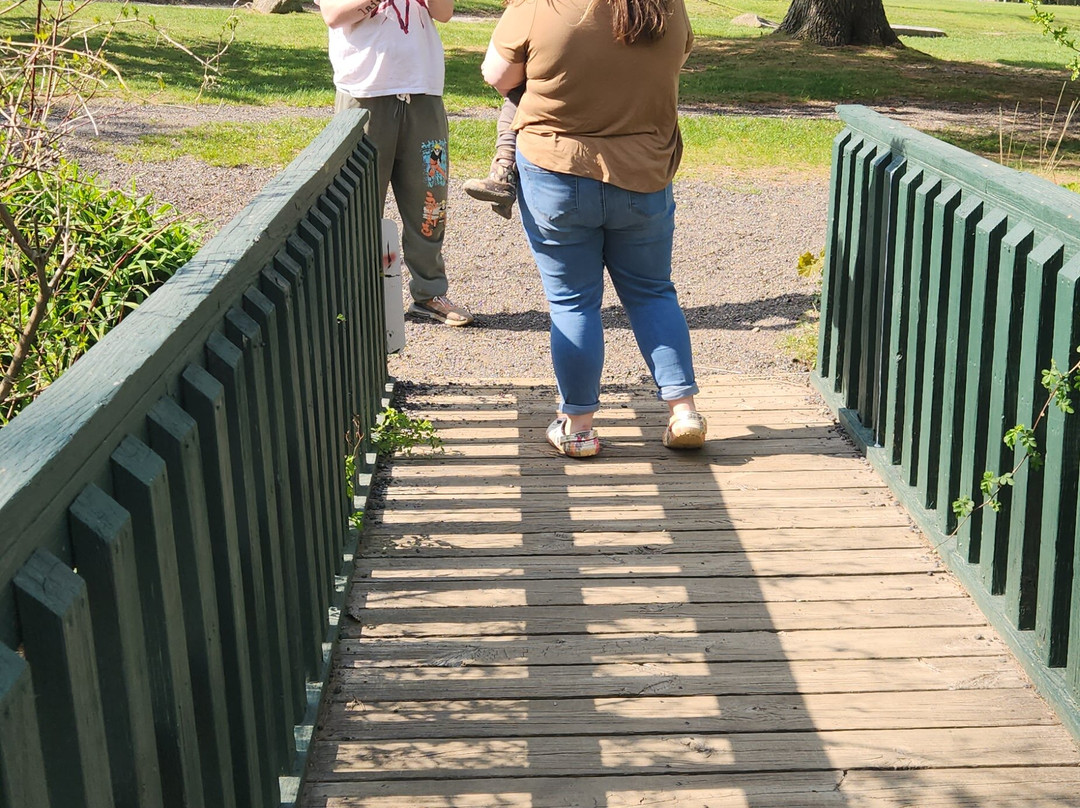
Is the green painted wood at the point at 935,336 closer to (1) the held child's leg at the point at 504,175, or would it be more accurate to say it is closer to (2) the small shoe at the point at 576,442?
(2) the small shoe at the point at 576,442

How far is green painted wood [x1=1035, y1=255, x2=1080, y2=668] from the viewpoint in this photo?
3.01 meters

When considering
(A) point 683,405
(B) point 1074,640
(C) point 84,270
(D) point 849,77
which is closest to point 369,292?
(A) point 683,405

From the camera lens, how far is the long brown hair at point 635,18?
430cm

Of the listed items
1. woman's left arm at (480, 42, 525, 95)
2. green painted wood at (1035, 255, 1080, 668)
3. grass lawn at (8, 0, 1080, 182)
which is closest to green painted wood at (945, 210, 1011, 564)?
green painted wood at (1035, 255, 1080, 668)

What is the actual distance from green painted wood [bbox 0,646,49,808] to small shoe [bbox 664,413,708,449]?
368 centimetres

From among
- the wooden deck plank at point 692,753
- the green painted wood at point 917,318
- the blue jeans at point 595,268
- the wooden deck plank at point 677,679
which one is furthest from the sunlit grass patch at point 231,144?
the wooden deck plank at point 692,753

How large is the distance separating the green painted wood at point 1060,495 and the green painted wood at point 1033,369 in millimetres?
38

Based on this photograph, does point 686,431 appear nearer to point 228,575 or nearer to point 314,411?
point 314,411

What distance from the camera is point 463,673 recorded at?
3.48 meters

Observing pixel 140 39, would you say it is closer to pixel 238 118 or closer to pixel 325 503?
pixel 238 118

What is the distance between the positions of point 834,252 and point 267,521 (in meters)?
3.43

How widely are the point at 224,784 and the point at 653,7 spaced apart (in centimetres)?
305

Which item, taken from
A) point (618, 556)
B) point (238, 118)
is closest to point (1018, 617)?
point (618, 556)

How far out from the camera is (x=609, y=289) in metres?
8.23
